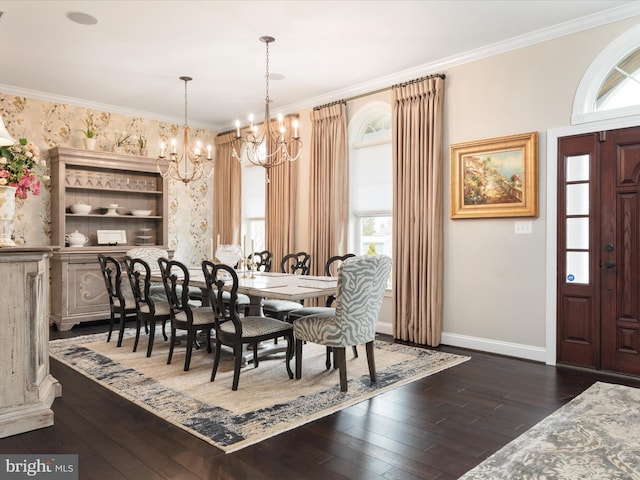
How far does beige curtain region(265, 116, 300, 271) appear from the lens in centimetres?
663

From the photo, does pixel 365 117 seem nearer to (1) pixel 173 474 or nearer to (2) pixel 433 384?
(2) pixel 433 384

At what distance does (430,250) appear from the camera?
503 cm

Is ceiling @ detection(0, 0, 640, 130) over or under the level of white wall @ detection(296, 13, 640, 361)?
over

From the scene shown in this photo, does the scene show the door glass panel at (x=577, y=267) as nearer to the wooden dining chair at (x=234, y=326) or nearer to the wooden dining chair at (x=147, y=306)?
the wooden dining chair at (x=234, y=326)

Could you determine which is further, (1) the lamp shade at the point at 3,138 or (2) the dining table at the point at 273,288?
(2) the dining table at the point at 273,288

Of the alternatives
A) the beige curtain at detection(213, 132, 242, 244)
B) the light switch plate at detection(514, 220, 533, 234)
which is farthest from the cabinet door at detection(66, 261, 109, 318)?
the light switch plate at detection(514, 220, 533, 234)

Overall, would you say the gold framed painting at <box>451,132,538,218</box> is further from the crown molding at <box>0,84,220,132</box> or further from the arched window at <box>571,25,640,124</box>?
the crown molding at <box>0,84,220,132</box>

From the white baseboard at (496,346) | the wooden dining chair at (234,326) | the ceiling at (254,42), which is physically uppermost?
the ceiling at (254,42)

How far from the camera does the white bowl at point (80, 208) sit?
6.29m

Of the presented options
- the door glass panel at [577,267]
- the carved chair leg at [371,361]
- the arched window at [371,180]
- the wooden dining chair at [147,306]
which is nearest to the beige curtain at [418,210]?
the arched window at [371,180]

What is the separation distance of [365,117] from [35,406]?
4613 mm

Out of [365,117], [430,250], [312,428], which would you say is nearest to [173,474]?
[312,428]

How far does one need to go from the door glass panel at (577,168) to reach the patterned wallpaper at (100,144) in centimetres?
556

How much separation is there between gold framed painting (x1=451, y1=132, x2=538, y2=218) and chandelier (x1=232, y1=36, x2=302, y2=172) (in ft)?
5.72
